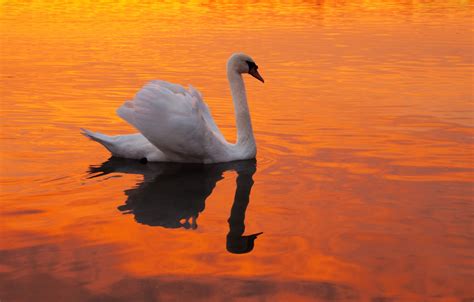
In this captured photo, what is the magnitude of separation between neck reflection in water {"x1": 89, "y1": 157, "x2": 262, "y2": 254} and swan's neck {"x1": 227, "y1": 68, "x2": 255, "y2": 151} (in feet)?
0.84

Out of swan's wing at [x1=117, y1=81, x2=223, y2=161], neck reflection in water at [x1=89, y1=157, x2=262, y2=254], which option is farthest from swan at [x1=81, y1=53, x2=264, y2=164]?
neck reflection in water at [x1=89, y1=157, x2=262, y2=254]

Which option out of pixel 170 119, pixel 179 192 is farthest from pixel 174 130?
pixel 179 192

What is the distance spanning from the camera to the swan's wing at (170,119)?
10375 mm

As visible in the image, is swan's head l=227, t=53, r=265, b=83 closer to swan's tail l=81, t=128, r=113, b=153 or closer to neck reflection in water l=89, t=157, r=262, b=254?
neck reflection in water l=89, t=157, r=262, b=254

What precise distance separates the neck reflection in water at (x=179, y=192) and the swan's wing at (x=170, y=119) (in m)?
0.31

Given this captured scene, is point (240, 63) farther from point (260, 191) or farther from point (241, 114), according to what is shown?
point (260, 191)

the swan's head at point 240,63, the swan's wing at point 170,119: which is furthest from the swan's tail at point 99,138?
the swan's head at point 240,63

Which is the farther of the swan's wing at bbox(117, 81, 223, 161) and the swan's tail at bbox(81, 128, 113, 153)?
the swan's tail at bbox(81, 128, 113, 153)

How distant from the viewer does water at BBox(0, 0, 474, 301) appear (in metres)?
6.86

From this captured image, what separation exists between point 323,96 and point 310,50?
8.39m

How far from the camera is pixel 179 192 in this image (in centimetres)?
973

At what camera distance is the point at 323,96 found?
641 inches

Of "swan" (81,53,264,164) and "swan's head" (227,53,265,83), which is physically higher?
"swan's head" (227,53,265,83)

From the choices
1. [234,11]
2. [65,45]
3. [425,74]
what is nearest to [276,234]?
[425,74]
